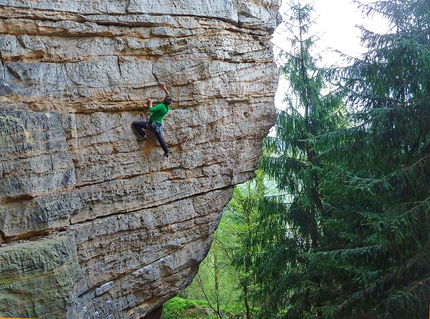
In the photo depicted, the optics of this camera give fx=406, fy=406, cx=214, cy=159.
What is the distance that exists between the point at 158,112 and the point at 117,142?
2.84ft

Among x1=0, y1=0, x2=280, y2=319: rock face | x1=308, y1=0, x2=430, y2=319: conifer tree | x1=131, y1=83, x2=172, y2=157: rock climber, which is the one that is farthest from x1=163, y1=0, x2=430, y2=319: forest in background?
x1=131, y1=83, x2=172, y2=157: rock climber

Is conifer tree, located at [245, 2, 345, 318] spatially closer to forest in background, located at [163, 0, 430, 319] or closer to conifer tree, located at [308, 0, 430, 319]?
forest in background, located at [163, 0, 430, 319]

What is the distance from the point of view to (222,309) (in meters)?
15.1

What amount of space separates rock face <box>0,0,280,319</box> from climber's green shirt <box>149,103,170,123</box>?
1.22 feet

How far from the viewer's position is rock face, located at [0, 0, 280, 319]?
565 centimetres

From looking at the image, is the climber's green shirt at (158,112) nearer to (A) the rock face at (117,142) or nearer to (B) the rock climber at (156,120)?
(B) the rock climber at (156,120)

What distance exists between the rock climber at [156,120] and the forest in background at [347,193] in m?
3.11

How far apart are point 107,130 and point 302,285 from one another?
22.7ft

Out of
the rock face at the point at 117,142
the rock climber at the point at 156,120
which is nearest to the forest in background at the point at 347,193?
the rock face at the point at 117,142

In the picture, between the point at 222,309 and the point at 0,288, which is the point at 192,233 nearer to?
the point at 0,288

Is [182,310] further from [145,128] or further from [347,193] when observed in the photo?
[145,128]

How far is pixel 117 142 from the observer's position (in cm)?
693

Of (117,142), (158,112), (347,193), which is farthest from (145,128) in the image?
(347,193)

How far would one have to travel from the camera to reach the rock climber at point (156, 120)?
6838mm
